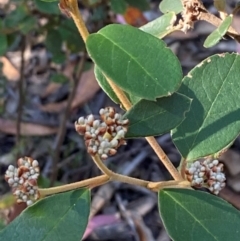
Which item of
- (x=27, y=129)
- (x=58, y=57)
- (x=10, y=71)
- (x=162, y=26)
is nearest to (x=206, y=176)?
(x=162, y=26)

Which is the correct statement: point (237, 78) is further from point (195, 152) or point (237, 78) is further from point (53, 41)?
point (53, 41)

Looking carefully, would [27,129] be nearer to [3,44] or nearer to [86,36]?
[3,44]

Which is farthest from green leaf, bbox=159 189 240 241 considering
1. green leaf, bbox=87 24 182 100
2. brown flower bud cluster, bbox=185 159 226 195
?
green leaf, bbox=87 24 182 100

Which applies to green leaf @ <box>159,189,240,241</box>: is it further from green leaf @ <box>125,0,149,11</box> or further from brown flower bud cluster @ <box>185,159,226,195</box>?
green leaf @ <box>125,0,149,11</box>

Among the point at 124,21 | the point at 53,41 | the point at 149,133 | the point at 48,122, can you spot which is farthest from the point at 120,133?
the point at 48,122

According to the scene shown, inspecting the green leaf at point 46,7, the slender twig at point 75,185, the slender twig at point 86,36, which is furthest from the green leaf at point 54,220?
the green leaf at point 46,7
